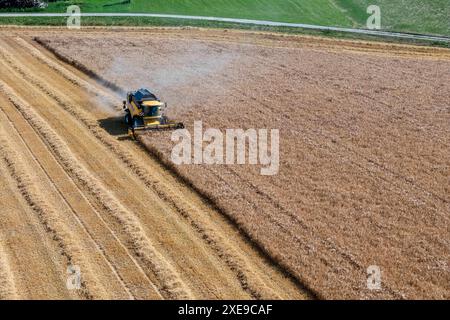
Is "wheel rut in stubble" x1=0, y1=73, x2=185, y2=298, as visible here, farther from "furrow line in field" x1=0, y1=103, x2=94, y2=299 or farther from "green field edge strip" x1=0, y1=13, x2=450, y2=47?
"green field edge strip" x1=0, y1=13, x2=450, y2=47

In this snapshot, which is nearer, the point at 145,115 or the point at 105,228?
the point at 105,228

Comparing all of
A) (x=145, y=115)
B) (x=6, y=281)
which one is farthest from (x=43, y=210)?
(x=145, y=115)

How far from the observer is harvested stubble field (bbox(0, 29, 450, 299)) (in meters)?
18.2

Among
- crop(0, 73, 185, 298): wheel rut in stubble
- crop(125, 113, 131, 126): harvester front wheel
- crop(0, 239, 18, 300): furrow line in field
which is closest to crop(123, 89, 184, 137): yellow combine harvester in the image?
crop(125, 113, 131, 126): harvester front wheel

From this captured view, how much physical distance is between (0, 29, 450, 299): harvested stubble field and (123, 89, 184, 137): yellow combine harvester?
674mm

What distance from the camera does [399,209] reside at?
21297 millimetres

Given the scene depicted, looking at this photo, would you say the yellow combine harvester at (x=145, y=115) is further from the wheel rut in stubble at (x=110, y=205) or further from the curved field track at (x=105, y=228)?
the wheel rut in stubble at (x=110, y=205)

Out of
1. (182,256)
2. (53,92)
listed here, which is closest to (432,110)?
(182,256)

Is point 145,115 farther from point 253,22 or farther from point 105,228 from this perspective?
point 253,22

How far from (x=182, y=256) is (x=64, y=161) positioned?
9661 mm

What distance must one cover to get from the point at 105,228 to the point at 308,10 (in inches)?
2121

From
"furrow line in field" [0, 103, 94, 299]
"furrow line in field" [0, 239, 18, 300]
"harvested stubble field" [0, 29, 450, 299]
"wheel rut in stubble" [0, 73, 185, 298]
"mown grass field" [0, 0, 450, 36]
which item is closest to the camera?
"furrow line in field" [0, 239, 18, 300]

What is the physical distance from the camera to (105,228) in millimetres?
19859

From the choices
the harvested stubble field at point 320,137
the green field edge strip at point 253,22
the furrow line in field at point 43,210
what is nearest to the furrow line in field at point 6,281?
the furrow line in field at point 43,210
